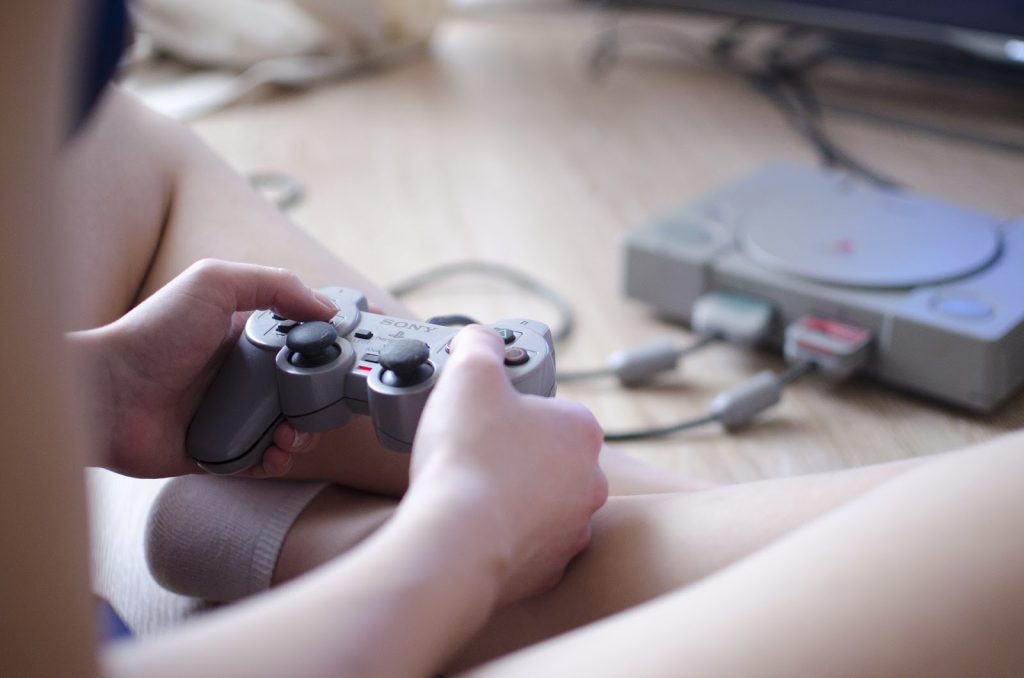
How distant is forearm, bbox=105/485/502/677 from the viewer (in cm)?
33

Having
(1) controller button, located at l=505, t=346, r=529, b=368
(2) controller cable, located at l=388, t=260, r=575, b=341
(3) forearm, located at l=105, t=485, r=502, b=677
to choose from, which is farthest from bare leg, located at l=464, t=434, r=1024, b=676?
(2) controller cable, located at l=388, t=260, r=575, b=341

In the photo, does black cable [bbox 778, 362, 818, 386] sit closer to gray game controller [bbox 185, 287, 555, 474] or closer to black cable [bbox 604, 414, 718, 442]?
black cable [bbox 604, 414, 718, 442]

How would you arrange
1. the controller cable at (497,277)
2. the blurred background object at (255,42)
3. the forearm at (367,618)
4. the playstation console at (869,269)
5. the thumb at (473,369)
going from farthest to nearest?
1. the blurred background object at (255,42)
2. the controller cable at (497,277)
3. the playstation console at (869,269)
4. the thumb at (473,369)
5. the forearm at (367,618)

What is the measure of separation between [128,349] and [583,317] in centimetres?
45

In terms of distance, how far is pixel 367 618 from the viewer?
1.13 ft

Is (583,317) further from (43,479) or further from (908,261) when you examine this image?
(43,479)

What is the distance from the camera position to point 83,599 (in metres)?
0.31

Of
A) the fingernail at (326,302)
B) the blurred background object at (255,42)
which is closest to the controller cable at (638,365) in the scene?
the fingernail at (326,302)

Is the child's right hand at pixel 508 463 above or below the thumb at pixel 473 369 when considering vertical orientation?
below

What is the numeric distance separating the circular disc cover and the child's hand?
41cm

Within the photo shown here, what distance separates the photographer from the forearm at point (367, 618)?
1.08 feet

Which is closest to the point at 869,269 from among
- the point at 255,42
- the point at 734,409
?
the point at 734,409

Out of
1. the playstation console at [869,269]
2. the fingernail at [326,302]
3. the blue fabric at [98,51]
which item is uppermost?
the blue fabric at [98,51]

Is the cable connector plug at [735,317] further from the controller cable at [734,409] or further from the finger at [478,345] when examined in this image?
the finger at [478,345]
